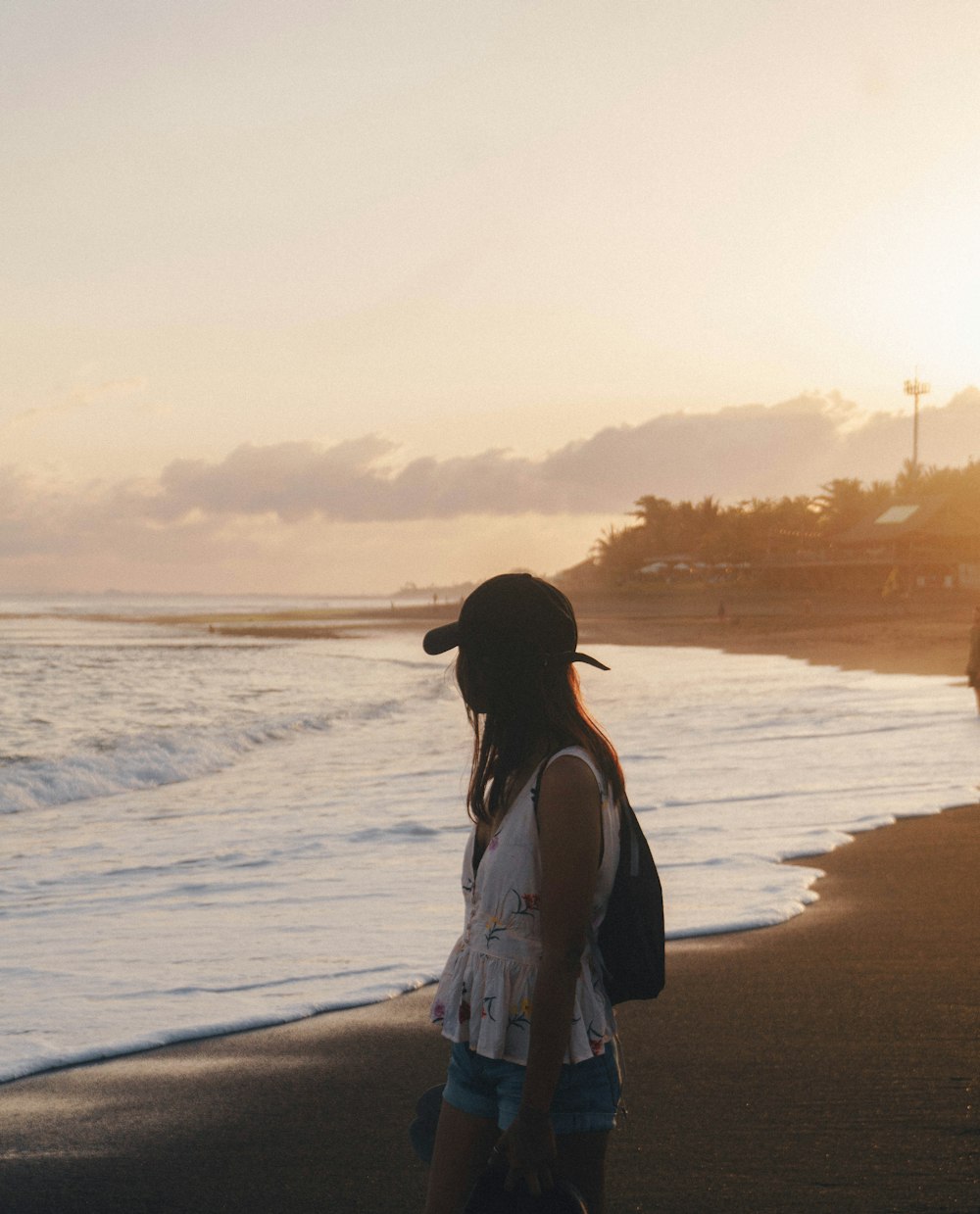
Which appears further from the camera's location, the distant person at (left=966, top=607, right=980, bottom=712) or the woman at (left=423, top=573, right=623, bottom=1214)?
the distant person at (left=966, top=607, right=980, bottom=712)

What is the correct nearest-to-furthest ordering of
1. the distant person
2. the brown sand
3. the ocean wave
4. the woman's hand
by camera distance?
1. the woman's hand
2. the brown sand
3. the ocean wave
4. the distant person

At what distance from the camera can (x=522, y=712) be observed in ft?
7.23

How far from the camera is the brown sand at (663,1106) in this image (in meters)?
3.11

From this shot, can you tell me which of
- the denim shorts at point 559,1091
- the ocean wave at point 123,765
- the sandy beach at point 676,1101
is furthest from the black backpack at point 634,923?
the ocean wave at point 123,765

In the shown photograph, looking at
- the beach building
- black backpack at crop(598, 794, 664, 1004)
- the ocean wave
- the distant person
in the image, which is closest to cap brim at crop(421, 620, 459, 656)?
black backpack at crop(598, 794, 664, 1004)

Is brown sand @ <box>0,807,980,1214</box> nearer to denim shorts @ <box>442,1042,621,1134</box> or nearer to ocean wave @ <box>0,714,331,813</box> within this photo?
denim shorts @ <box>442,1042,621,1134</box>

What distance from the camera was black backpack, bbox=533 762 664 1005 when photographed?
2.13 m

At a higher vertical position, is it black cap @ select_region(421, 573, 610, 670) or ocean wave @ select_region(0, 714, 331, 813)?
black cap @ select_region(421, 573, 610, 670)

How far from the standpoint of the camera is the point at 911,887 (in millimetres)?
6305

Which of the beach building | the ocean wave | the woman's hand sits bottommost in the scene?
the ocean wave

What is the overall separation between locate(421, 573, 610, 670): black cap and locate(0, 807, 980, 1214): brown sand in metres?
1.67

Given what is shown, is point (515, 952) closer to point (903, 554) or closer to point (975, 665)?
point (975, 665)

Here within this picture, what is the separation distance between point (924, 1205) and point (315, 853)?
547 centimetres

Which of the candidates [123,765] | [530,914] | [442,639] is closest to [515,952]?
[530,914]
